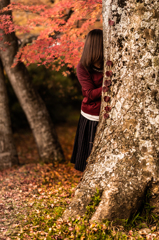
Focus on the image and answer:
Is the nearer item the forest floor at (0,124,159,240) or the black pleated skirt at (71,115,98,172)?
the forest floor at (0,124,159,240)

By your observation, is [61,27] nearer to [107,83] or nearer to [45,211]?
[107,83]

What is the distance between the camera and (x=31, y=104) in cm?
519

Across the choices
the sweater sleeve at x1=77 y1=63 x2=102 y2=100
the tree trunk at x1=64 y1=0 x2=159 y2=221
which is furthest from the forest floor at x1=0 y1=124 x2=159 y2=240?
the sweater sleeve at x1=77 y1=63 x2=102 y2=100

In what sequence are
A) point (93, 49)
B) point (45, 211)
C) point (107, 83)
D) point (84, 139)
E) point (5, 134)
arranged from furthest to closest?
point (5, 134) < point (84, 139) < point (45, 211) < point (93, 49) < point (107, 83)

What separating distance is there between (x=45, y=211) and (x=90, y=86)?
181 centimetres

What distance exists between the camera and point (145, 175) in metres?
2.42

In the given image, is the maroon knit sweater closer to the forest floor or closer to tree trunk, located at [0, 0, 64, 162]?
the forest floor

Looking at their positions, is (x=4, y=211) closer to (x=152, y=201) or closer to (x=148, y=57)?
(x=152, y=201)

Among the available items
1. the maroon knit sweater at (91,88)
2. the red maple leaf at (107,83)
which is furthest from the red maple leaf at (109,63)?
the maroon knit sweater at (91,88)

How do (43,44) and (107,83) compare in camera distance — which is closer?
(107,83)

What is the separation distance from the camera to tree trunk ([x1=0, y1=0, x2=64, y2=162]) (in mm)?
4812

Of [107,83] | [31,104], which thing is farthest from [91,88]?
[31,104]

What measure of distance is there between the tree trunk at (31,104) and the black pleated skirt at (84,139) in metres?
2.17

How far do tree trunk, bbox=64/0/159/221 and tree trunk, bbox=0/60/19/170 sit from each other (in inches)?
120
